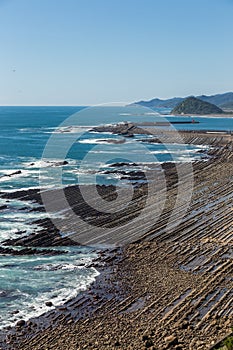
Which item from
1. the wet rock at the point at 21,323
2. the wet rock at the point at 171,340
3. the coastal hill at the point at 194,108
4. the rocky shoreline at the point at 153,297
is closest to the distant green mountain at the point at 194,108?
the coastal hill at the point at 194,108

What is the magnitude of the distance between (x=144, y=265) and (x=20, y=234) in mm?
8210

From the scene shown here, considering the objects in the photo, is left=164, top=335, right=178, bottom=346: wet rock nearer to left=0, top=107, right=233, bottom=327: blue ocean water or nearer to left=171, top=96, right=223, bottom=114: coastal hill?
left=0, top=107, right=233, bottom=327: blue ocean water

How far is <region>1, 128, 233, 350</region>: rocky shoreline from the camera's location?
1476 cm

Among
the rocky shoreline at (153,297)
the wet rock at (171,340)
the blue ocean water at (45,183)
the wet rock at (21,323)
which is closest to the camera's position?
the wet rock at (171,340)

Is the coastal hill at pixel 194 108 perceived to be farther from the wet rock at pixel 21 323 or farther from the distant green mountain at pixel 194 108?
the wet rock at pixel 21 323

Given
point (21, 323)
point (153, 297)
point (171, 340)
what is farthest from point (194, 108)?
point (171, 340)

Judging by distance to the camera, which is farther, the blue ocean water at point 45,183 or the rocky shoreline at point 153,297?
the blue ocean water at point 45,183

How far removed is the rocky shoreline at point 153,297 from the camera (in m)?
14.8

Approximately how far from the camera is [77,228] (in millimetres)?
26953

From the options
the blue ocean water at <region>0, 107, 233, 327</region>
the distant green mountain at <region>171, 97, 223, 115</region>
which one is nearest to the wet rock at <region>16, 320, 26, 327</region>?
the blue ocean water at <region>0, 107, 233, 327</region>

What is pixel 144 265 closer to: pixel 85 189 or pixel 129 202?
pixel 129 202

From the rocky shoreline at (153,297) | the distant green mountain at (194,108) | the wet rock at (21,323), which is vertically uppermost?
the distant green mountain at (194,108)

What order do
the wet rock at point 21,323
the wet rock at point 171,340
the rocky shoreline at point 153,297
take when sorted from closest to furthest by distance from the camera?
the wet rock at point 171,340 < the rocky shoreline at point 153,297 < the wet rock at point 21,323

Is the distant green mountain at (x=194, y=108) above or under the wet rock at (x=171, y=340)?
above
